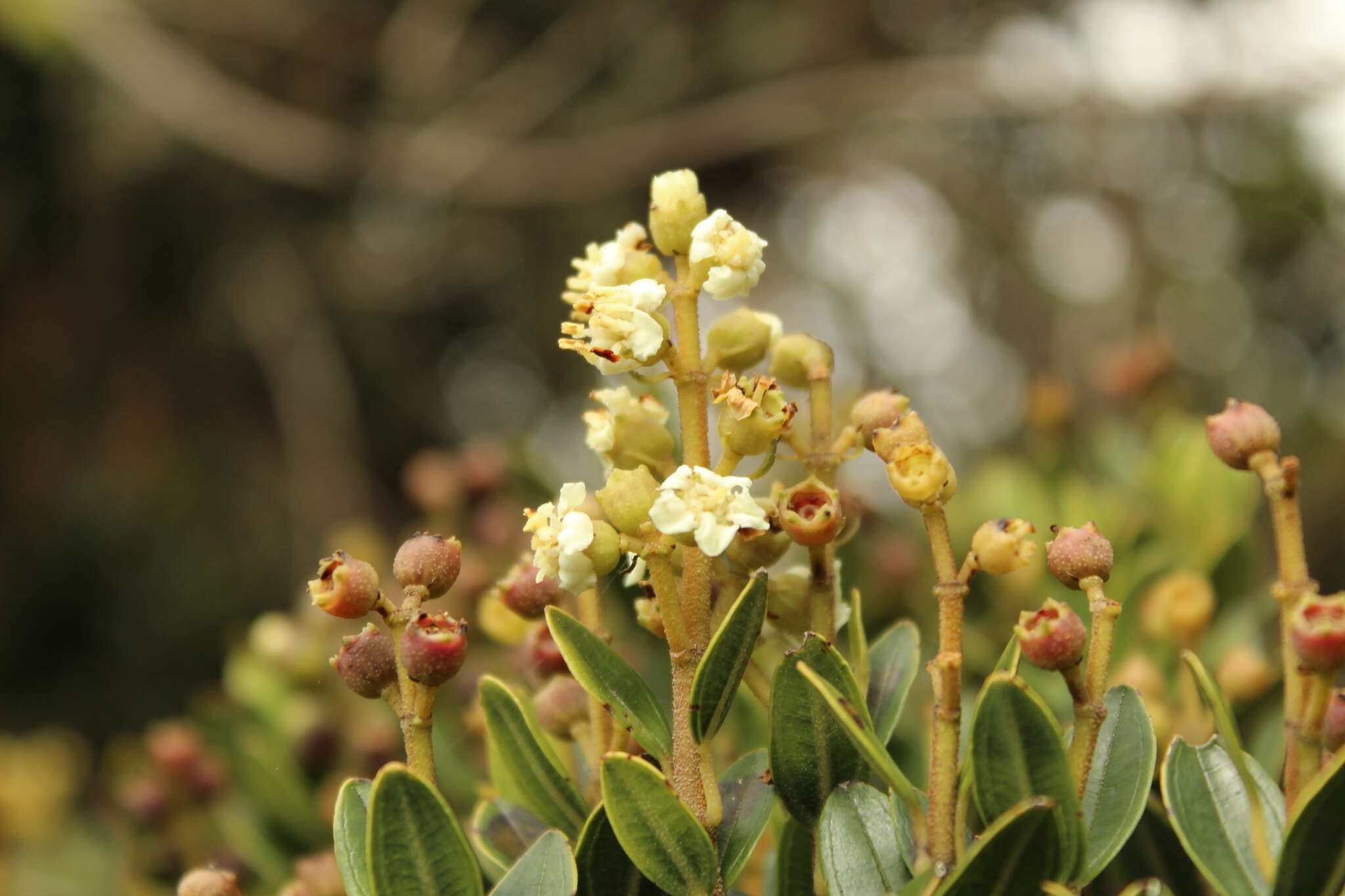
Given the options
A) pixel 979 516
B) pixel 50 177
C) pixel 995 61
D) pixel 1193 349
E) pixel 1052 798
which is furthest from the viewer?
pixel 1193 349

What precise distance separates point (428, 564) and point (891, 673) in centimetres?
31

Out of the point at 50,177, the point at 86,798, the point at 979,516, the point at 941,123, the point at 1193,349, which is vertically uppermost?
the point at 50,177

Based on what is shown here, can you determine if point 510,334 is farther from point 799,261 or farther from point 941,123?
point 941,123

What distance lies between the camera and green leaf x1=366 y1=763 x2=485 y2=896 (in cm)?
55

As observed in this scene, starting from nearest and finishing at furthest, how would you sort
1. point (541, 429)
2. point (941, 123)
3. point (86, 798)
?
point (86, 798) < point (941, 123) < point (541, 429)

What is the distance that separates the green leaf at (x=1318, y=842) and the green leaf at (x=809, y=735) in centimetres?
21

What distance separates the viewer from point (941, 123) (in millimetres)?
3775

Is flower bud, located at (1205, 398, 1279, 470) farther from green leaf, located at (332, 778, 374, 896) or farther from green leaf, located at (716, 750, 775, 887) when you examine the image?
green leaf, located at (332, 778, 374, 896)

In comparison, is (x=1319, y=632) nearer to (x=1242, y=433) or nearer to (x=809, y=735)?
(x=1242, y=433)

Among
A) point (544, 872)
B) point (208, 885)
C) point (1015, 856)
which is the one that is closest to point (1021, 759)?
point (1015, 856)

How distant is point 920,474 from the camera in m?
0.57

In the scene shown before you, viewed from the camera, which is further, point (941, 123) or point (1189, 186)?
point (1189, 186)

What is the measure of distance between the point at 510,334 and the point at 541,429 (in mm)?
479

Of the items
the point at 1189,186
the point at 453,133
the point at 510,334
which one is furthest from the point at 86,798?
the point at 1189,186
